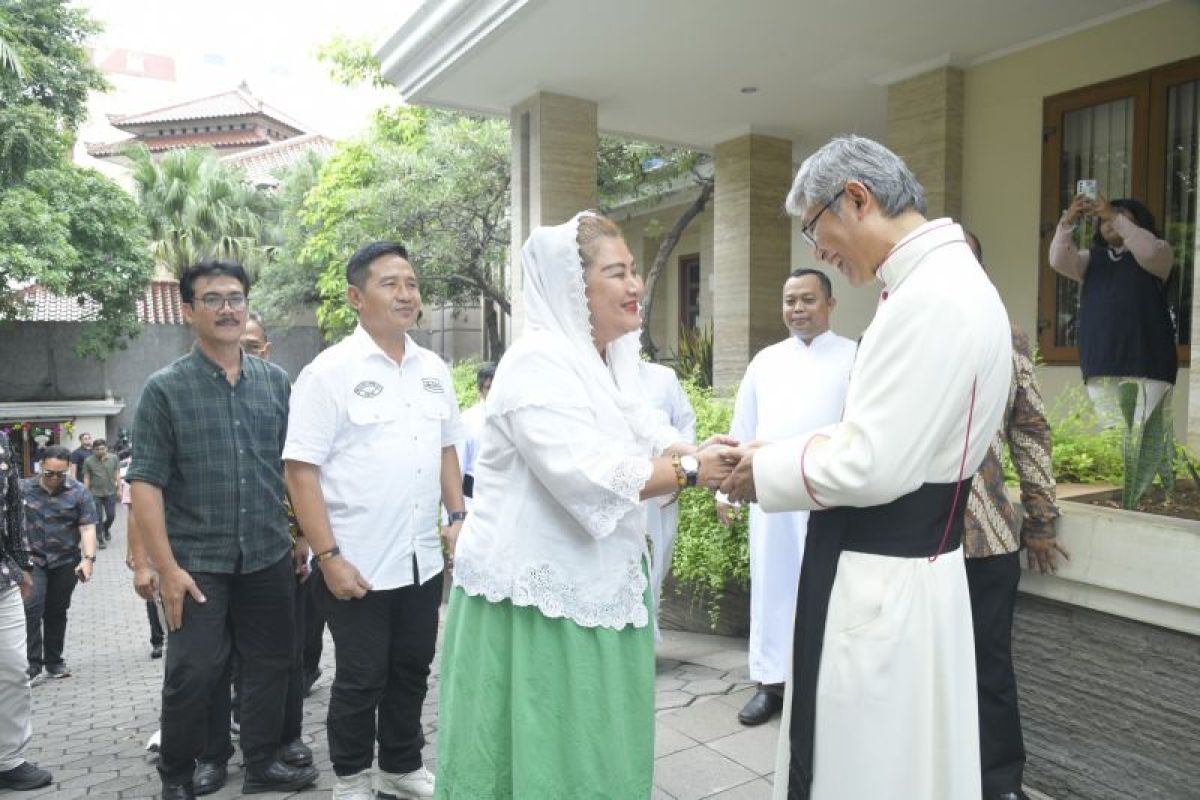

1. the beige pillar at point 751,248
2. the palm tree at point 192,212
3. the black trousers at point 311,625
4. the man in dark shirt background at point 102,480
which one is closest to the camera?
the black trousers at point 311,625

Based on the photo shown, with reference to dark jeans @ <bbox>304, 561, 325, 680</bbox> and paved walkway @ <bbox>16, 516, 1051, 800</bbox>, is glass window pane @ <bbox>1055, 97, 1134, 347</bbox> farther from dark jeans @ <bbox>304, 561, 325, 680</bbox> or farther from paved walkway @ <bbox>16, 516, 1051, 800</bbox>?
dark jeans @ <bbox>304, 561, 325, 680</bbox>

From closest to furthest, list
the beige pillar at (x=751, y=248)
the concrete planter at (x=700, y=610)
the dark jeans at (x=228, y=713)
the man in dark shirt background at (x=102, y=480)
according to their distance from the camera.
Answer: the dark jeans at (x=228, y=713), the concrete planter at (x=700, y=610), the beige pillar at (x=751, y=248), the man in dark shirt background at (x=102, y=480)

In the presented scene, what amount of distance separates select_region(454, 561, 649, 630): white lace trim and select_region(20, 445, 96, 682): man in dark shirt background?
534 centimetres

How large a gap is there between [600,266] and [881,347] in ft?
2.49

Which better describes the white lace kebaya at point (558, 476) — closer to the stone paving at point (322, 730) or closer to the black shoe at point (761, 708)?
the stone paving at point (322, 730)

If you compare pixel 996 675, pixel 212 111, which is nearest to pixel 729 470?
pixel 996 675

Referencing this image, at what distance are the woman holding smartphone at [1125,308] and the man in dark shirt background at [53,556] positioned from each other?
6.72 m

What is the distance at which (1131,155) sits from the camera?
702 cm

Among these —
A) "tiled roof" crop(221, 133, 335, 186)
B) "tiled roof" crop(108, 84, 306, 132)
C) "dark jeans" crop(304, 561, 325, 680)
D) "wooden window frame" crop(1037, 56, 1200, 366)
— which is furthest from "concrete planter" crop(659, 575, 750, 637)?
"tiled roof" crop(108, 84, 306, 132)

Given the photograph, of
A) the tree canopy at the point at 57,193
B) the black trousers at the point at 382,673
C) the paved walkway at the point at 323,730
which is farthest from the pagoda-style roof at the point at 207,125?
the black trousers at the point at 382,673

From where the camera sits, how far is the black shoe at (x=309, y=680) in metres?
4.79

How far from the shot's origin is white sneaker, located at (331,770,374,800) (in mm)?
3113

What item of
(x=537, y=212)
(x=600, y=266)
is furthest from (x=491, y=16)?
(x=600, y=266)

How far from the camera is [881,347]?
6.20 feet
